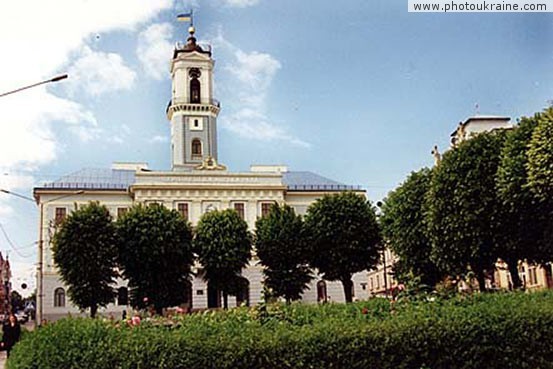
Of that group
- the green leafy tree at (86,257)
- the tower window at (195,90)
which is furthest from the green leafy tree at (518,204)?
the tower window at (195,90)

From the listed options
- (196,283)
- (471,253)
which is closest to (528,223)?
(471,253)

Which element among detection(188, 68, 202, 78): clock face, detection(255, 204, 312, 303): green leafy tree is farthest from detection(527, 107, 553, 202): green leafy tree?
detection(188, 68, 202, 78): clock face

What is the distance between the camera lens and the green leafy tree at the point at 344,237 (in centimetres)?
5006

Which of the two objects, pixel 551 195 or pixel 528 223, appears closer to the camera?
pixel 551 195

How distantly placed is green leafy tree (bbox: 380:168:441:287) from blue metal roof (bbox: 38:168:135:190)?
110 feet

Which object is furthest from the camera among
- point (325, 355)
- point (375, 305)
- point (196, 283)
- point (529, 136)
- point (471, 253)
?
point (196, 283)

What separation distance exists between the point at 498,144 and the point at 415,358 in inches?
988

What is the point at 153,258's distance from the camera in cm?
4916

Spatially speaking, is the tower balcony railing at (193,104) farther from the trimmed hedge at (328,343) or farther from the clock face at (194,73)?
the trimmed hedge at (328,343)

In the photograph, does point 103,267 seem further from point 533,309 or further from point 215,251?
point 533,309

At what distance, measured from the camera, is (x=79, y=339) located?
12.3m

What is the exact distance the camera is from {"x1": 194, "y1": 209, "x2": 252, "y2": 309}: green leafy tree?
5225cm

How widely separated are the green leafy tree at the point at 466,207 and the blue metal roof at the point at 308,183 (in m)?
36.1

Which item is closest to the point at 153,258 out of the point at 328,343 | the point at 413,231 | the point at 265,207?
the point at 413,231
